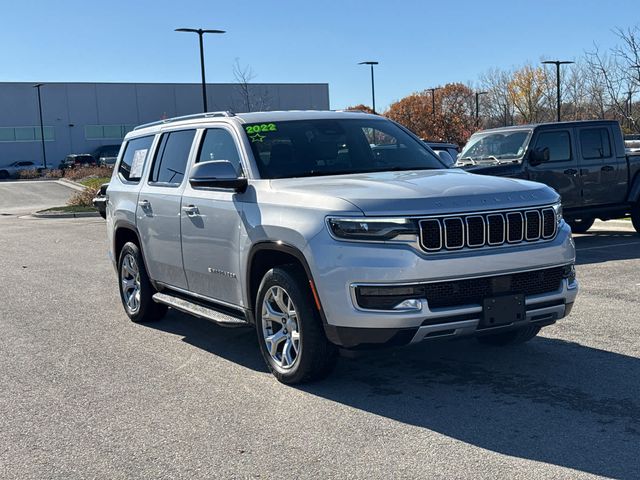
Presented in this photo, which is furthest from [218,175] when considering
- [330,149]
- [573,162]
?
[573,162]

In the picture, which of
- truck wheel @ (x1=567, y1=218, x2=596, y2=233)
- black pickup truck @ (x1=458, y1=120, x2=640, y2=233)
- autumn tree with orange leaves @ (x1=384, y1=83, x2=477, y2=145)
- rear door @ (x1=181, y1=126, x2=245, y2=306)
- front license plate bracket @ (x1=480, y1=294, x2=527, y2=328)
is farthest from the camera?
autumn tree with orange leaves @ (x1=384, y1=83, x2=477, y2=145)

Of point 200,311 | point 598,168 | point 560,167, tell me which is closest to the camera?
point 200,311

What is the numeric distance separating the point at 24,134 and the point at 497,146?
6208 cm

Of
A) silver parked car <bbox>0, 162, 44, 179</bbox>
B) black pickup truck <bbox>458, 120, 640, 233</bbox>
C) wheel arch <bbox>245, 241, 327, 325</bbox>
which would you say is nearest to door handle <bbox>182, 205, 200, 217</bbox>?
wheel arch <bbox>245, 241, 327, 325</bbox>

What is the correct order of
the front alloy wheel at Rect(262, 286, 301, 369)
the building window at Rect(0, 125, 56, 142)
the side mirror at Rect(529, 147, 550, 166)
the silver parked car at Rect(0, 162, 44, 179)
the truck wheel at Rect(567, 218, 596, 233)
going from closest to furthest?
the front alloy wheel at Rect(262, 286, 301, 369), the side mirror at Rect(529, 147, 550, 166), the truck wheel at Rect(567, 218, 596, 233), the silver parked car at Rect(0, 162, 44, 179), the building window at Rect(0, 125, 56, 142)

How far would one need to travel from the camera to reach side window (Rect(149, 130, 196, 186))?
7352 mm

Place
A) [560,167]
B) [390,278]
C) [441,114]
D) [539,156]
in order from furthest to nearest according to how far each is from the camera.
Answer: [441,114]
[560,167]
[539,156]
[390,278]

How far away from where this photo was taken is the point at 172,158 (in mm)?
7629

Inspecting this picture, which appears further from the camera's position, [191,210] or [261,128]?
[191,210]

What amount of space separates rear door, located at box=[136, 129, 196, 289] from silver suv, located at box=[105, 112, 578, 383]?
0.02m

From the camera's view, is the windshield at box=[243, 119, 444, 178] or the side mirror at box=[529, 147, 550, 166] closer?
the windshield at box=[243, 119, 444, 178]

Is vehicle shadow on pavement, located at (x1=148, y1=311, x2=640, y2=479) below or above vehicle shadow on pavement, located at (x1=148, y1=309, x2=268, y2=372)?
above

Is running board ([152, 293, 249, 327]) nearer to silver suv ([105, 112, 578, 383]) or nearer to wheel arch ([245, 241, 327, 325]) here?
silver suv ([105, 112, 578, 383])

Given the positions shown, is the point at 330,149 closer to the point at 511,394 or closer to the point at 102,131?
the point at 511,394
